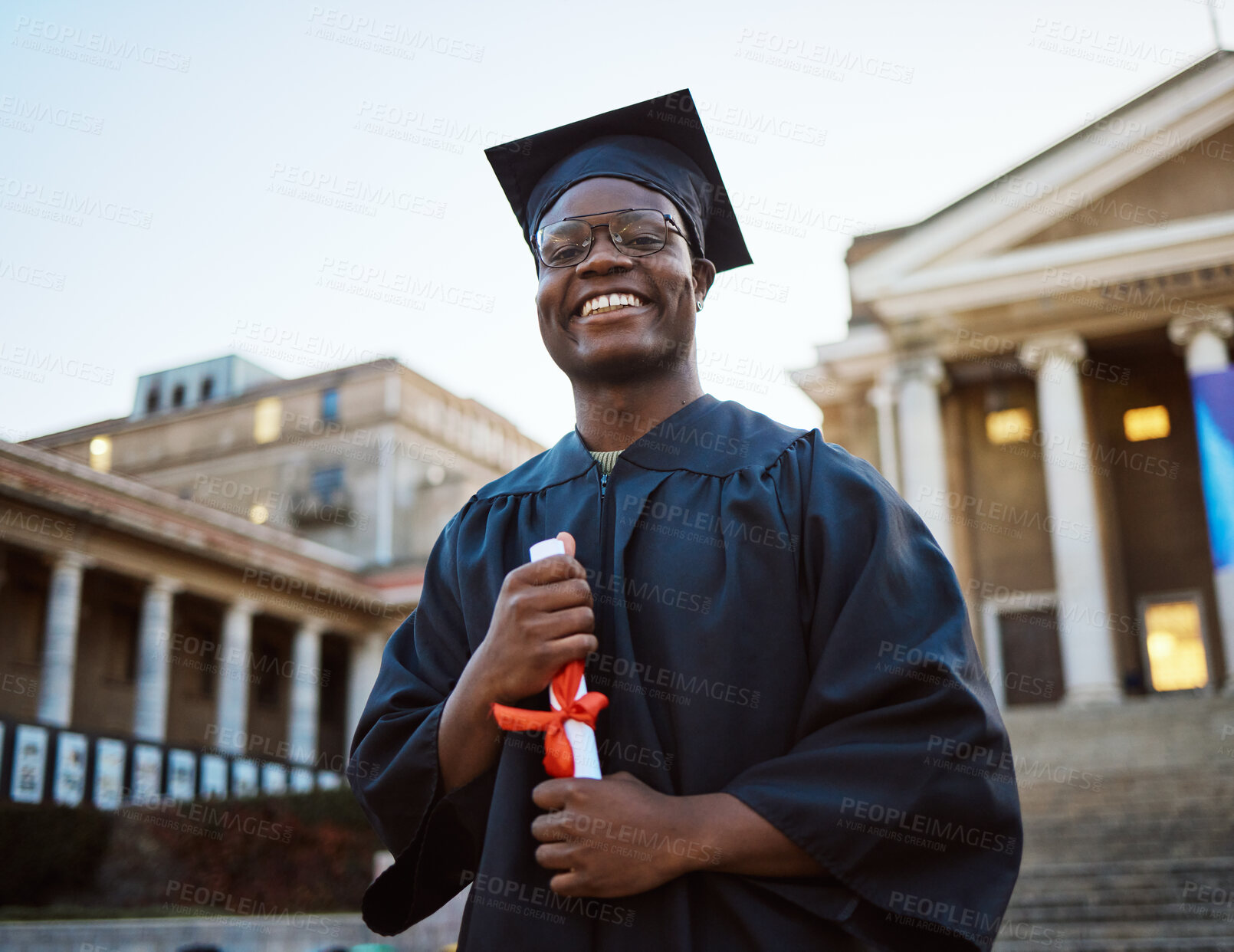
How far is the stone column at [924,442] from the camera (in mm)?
24609

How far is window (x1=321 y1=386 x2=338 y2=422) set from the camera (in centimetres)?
4866

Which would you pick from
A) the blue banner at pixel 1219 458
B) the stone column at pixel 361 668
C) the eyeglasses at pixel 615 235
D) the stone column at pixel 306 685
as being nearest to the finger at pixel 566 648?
the eyeglasses at pixel 615 235

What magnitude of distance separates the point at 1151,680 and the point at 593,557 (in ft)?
79.7

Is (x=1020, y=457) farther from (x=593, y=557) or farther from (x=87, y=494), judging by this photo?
(x=593, y=557)

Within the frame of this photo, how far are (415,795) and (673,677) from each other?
0.53 meters

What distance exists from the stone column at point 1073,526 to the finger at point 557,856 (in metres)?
21.8

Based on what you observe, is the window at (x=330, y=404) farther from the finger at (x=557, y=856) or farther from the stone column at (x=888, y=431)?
the finger at (x=557, y=856)

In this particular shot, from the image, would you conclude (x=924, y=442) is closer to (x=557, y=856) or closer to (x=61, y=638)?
(x=61, y=638)

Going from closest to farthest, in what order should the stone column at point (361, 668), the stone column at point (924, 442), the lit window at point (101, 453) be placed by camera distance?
the stone column at point (924, 442) < the stone column at point (361, 668) < the lit window at point (101, 453)

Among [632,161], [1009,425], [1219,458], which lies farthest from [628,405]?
[1009,425]

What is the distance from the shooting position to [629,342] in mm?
2418

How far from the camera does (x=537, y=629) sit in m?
1.99

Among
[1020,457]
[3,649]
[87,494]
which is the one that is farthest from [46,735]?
[1020,457]

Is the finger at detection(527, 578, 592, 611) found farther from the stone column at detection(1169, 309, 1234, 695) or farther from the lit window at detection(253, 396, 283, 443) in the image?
the lit window at detection(253, 396, 283, 443)
